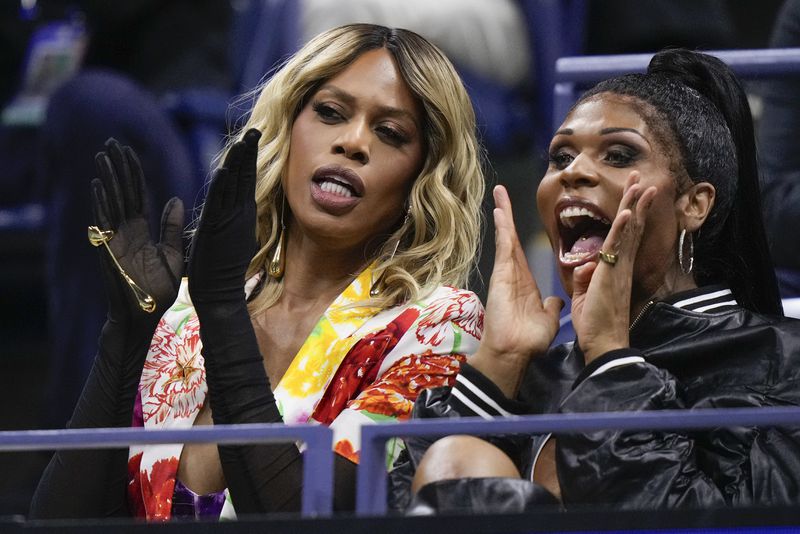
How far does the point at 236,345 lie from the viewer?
181 cm

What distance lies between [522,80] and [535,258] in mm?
487

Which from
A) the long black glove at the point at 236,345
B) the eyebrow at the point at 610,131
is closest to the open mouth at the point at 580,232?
the eyebrow at the point at 610,131

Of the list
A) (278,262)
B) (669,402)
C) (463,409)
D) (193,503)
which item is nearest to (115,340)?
(193,503)

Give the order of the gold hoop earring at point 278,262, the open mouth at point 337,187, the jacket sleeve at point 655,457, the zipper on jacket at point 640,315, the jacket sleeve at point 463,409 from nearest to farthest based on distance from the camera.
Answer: the jacket sleeve at point 655,457 < the jacket sleeve at point 463,409 < the zipper on jacket at point 640,315 < the open mouth at point 337,187 < the gold hoop earring at point 278,262

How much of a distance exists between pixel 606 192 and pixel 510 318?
0.20 meters

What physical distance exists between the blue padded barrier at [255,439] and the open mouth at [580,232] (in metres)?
0.57

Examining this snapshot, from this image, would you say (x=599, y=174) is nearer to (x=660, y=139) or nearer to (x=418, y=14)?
(x=660, y=139)

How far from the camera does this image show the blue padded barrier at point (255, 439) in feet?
4.66

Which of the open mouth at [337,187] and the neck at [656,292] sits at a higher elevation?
the open mouth at [337,187]

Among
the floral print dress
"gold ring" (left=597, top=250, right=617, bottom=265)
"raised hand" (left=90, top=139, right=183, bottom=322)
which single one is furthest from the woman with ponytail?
"raised hand" (left=90, top=139, right=183, bottom=322)

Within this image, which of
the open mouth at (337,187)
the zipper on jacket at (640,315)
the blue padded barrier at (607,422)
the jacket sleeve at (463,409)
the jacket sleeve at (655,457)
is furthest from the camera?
the open mouth at (337,187)

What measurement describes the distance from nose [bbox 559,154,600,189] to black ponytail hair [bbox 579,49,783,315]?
3.8 inches

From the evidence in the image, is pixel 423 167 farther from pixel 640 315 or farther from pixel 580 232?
pixel 640 315

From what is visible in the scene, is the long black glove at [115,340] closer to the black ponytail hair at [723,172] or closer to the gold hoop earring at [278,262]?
the gold hoop earring at [278,262]
